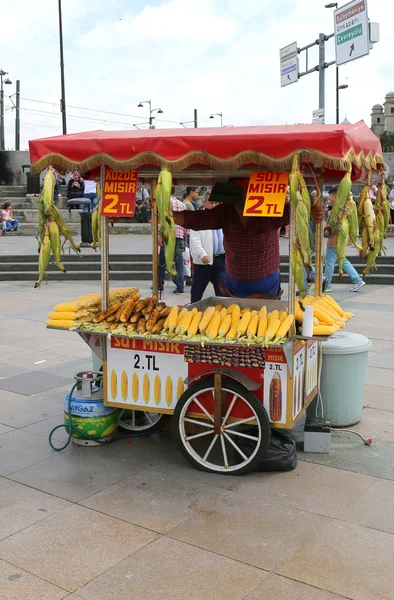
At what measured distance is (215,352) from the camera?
4.67 meters

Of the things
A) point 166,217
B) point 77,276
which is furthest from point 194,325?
point 77,276

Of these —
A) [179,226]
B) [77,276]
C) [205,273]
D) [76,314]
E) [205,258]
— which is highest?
[179,226]

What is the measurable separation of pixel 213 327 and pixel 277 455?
1.04m

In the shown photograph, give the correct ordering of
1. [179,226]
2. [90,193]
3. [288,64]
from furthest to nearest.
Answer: [288,64] < [90,193] < [179,226]

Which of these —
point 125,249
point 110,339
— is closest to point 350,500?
point 110,339

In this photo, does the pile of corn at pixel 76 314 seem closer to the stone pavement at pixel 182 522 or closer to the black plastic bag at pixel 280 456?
the stone pavement at pixel 182 522

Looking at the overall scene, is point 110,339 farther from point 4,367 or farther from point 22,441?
point 4,367

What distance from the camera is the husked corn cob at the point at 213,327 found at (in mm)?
4641

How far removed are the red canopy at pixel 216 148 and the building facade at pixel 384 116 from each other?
5124 inches

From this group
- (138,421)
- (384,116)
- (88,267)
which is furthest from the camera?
(384,116)

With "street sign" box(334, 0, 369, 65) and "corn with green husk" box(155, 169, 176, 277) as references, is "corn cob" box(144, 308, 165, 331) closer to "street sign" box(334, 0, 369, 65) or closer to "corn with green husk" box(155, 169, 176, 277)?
"corn with green husk" box(155, 169, 176, 277)

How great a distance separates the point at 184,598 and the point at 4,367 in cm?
511

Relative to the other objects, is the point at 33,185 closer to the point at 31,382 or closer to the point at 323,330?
the point at 31,382

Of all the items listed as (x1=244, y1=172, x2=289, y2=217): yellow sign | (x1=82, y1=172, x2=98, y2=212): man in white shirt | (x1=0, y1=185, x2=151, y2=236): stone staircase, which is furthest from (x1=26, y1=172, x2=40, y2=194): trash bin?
(x1=244, y1=172, x2=289, y2=217): yellow sign
